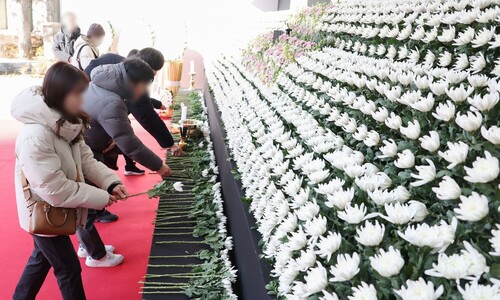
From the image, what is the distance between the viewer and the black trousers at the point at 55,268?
2.36 metres

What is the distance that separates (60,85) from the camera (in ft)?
Answer: 7.23

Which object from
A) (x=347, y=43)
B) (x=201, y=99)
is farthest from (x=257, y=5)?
(x=347, y=43)

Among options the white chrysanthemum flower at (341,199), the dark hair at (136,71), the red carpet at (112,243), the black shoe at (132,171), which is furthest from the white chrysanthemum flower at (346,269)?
the black shoe at (132,171)

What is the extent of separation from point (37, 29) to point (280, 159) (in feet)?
53.7

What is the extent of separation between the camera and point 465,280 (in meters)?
0.98

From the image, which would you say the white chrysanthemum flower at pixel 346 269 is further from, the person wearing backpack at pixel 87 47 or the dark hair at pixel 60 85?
the person wearing backpack at pixel 87 47

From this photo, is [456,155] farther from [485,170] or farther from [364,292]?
[364,292]

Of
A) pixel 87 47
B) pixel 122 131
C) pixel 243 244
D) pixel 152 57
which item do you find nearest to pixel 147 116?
pixel 152 57

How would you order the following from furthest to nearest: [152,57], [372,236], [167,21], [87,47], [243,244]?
[167,21] < [87,47] < [152,57] < [243,244] < [372,236]

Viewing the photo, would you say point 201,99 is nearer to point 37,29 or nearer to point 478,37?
point 478,37

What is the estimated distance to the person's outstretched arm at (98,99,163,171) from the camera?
3.20 meters

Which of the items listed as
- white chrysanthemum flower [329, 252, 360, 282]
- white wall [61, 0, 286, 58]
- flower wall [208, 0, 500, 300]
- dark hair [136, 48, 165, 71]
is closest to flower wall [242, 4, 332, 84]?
flower wall [208, 0, 500, 300]

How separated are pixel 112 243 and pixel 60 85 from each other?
6.38ft

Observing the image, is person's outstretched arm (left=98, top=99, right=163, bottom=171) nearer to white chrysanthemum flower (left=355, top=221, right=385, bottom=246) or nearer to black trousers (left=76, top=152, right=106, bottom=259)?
black trousers (left=76, top=152, right=106, bottom=259)
